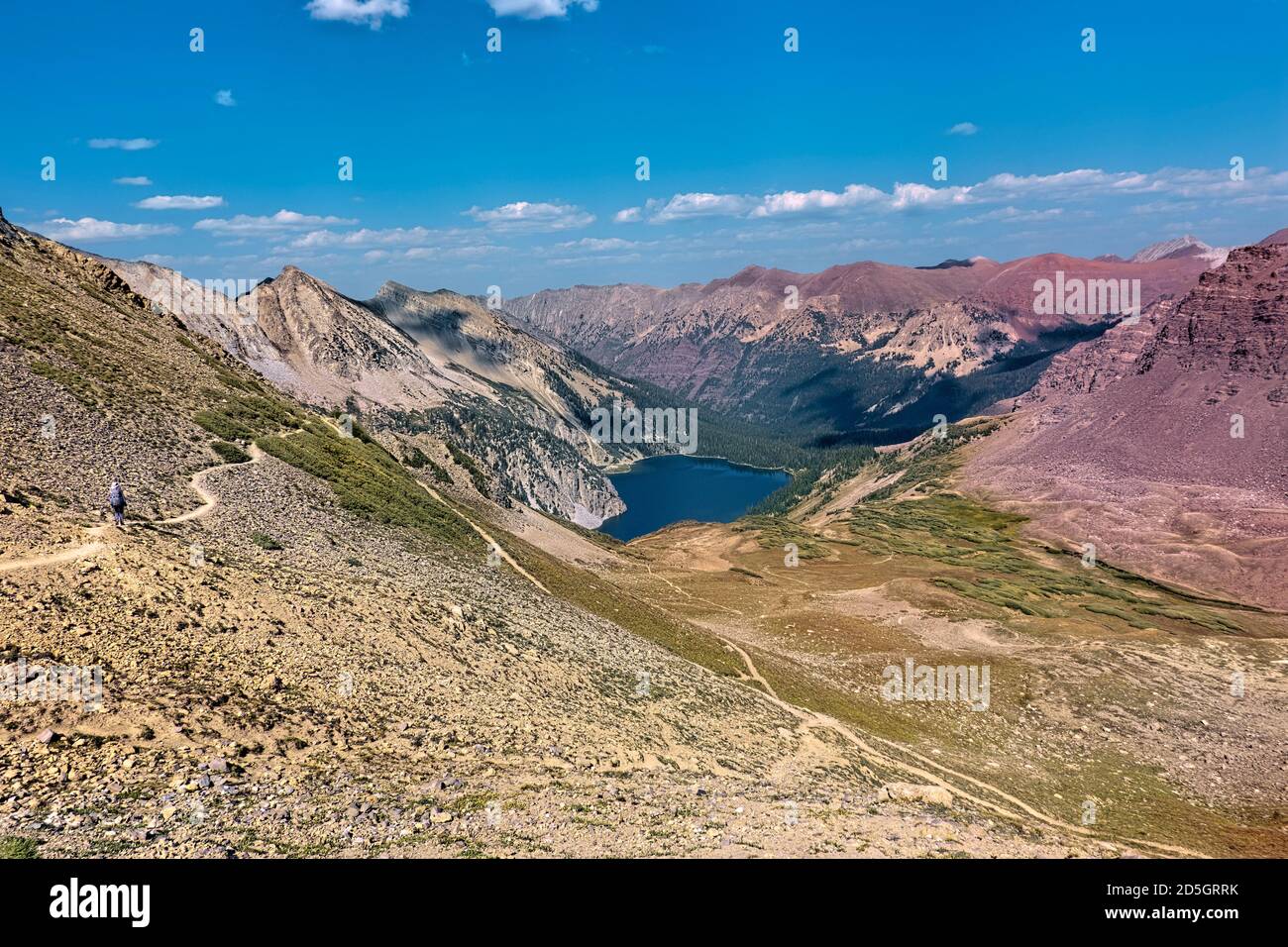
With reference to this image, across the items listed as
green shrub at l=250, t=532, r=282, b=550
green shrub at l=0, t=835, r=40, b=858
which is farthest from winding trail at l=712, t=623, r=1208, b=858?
green shrub at l=0, t=835, r=40, b=858

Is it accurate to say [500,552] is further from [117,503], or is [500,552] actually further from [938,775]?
[938,775]

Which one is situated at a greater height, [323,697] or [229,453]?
[229,453]

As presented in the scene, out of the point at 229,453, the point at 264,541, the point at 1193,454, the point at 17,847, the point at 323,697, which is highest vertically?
the point at 229,453

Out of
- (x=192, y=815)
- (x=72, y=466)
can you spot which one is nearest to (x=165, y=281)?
(x=72, y=466)

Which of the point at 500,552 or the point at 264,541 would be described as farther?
the point at 500,552

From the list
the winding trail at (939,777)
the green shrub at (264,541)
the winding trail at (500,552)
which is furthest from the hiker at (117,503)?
the winding trail at (939,777)

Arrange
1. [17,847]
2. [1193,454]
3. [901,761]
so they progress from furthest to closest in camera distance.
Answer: [1193,454], [901,761], [17,847]

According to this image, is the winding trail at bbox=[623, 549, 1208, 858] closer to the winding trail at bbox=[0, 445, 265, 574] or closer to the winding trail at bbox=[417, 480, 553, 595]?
the winding trail at bbox=[417, 480, 553, 595]

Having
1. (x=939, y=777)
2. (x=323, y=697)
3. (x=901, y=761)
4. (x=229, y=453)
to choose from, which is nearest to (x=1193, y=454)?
(x=939, y=777)
